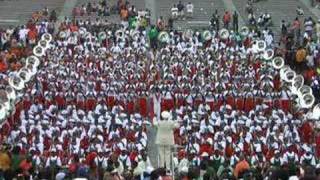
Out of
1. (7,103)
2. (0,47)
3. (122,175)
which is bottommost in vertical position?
(122,175)

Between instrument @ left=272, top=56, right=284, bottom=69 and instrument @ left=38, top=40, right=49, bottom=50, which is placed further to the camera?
instrument @ left=38, top=40, right=49, bottom=50

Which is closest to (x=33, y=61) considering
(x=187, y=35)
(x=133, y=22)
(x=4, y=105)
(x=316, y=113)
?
(x=4, y=105)

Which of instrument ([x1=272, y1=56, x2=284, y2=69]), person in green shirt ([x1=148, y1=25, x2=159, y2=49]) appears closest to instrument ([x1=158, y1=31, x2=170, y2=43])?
person in green shirt ([x1=148, y1=25, x2=159, y2=49])

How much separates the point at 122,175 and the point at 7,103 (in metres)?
6.29

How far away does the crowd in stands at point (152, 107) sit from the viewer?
15.1 metres

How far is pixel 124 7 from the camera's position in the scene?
108ft

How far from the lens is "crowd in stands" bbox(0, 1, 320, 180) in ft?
49.7

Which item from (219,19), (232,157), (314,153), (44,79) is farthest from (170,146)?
(219,19)

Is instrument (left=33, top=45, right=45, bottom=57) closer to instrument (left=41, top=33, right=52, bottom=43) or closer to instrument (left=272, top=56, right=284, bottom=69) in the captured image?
instrument (left=41, top=33, right=52, bottom=43)

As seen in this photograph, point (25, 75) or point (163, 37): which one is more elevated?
point (163, 37)

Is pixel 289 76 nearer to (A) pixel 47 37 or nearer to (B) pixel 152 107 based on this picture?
(B) pixel 152 107

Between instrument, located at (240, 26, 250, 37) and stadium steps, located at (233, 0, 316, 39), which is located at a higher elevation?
stadium steps, located at (233, 0, 316, 39)

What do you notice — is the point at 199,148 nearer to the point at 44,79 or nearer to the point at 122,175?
the point at 122,175

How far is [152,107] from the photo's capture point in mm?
20812
